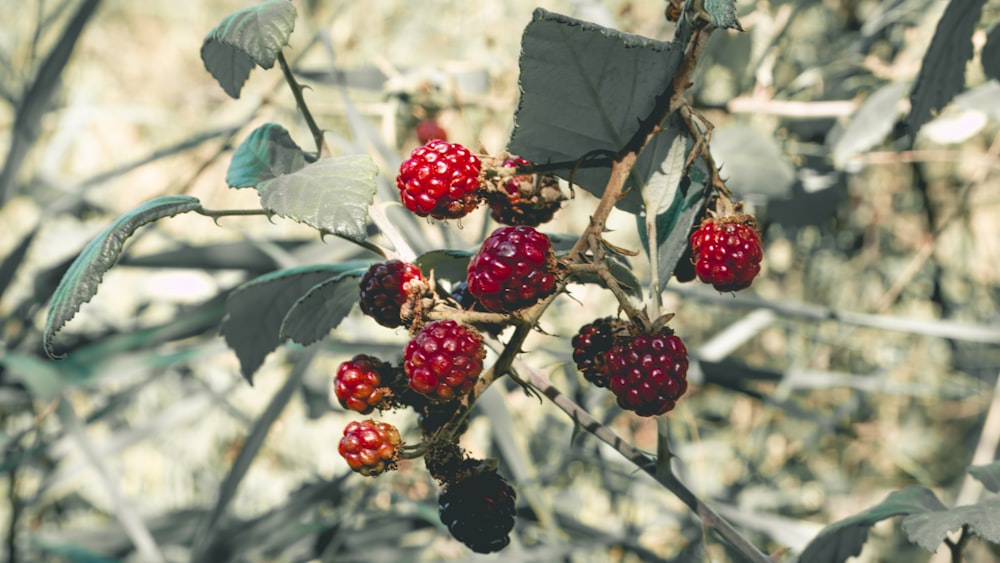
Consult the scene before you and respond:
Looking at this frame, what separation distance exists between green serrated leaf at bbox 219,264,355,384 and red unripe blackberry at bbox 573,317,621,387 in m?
0.16

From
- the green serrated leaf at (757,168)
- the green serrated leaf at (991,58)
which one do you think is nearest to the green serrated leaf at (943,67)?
the green serrated leaf at (991,58)

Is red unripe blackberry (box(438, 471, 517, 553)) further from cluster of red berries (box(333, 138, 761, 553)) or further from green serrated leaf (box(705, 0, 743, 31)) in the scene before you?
green serrated leaf (box(705, 0, 743, 31))

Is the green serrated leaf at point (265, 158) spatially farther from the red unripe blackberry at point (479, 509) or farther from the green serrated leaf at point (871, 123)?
the green serrated leaf at point (871, 123)

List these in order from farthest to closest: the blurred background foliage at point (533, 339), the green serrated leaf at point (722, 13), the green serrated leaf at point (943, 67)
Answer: the blurred background foliage at point (533, 339) → the green serrated leaf at point (943, 67) → the green serrated leaf at point (722, 13)

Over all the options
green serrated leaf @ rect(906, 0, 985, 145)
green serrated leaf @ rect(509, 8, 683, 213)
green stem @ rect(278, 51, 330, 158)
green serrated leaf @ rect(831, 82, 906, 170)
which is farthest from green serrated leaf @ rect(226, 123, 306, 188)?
green serrated leaf @ rect(831, 82, 906, 170)

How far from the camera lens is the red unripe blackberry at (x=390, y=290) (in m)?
0.37

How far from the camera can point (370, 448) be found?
0.36 m

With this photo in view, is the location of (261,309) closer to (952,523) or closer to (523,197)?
(523,197)

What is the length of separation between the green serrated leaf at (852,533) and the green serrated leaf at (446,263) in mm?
237

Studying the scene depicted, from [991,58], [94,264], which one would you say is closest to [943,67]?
[991,58]

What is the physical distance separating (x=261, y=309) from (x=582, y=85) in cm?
25

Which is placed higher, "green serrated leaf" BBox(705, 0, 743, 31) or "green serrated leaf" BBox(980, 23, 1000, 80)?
"green serrated leaf" BBox(980, 23, 1000, 80)

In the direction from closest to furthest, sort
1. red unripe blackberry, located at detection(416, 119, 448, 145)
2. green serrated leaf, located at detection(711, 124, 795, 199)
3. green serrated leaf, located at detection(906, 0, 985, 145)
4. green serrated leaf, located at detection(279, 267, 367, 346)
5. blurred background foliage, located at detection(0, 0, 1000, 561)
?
green serrated leaf, located at detection(279, 267, 367, 346) → green serrated leaf, located at detection(906, 0, 985, 145) → green serrated leaf, located at detection(711, 124, 795, 199) → blurred background foliage, located at detection(0, 0, 1000, 561) → red unripe blackberry, located at detection(416, 119, 448, 145)

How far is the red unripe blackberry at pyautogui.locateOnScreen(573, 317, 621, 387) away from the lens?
399mm
